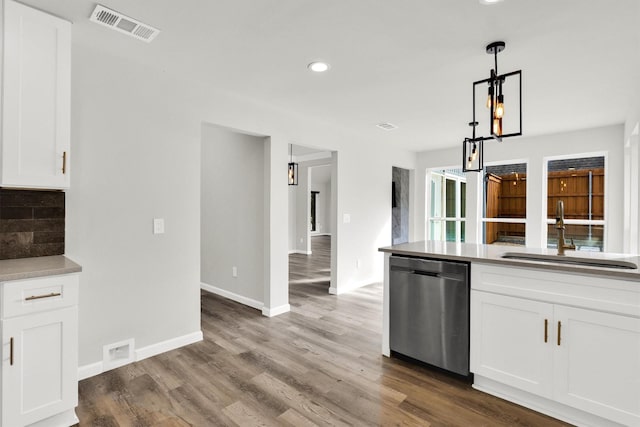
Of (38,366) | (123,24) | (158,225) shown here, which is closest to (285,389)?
(38,366)

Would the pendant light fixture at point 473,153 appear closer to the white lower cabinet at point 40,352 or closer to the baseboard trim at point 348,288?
Result: the baseboard trim at point 348,288

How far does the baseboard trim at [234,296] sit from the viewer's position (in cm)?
417

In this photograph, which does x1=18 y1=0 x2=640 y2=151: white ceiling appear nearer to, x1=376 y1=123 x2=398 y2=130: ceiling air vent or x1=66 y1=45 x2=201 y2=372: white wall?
x1=66 y1=45 x2=201 y2=372: white wall

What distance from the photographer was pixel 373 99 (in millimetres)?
3670

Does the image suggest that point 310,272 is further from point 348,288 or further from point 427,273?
point 427,273

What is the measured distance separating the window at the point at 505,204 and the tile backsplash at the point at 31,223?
19.8 ft

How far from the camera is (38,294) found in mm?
1825

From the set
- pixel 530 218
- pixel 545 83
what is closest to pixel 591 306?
pixel 545 83

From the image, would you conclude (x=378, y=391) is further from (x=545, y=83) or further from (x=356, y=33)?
(x=545, y=83)

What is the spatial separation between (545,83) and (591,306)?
2202mm

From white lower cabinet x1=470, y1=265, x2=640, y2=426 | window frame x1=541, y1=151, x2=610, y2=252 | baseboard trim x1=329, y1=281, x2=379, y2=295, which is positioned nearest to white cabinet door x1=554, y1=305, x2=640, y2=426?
white lower cabinet x1=470, y1=265, x2=640, y2=426

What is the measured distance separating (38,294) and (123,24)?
1.73 meters

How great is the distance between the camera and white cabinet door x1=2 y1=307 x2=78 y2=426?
1.74m

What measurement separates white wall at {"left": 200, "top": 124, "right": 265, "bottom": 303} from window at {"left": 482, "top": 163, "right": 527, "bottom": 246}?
417 centimetres
